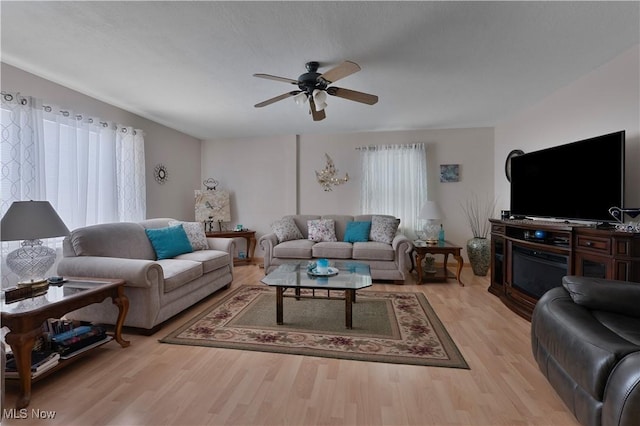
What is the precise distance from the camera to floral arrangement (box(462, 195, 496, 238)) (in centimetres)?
462

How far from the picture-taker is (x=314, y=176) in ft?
16.8

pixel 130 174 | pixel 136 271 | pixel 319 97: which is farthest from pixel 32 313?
pixel 130 174

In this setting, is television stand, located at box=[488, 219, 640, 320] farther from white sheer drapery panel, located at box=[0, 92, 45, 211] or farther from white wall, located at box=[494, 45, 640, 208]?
white sheer drapery panel, located at box=[0, 92, 45, 211]

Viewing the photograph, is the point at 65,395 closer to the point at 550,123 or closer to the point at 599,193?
the point at 599,193

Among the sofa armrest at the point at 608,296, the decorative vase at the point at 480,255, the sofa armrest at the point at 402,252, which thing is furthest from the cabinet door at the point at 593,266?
the decorative vase at the point at 480,255

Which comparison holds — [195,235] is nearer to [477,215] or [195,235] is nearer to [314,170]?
[314,170]

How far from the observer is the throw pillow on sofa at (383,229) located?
4.25 m

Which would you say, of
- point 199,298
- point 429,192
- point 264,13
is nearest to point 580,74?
point 429,192

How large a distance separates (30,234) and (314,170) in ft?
12.7

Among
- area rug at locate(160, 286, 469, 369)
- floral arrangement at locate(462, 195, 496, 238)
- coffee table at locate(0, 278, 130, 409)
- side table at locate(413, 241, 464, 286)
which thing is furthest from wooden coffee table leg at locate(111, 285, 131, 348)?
floral arrangement at locate(462, 195, 496, 238)

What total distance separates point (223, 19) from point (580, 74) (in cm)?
326

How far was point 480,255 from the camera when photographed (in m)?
4.16

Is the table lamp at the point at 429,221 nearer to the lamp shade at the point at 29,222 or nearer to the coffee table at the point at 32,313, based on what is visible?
the coffee table at the point at 32,313

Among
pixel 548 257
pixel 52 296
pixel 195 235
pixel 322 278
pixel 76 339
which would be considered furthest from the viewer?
pixel 195 235
